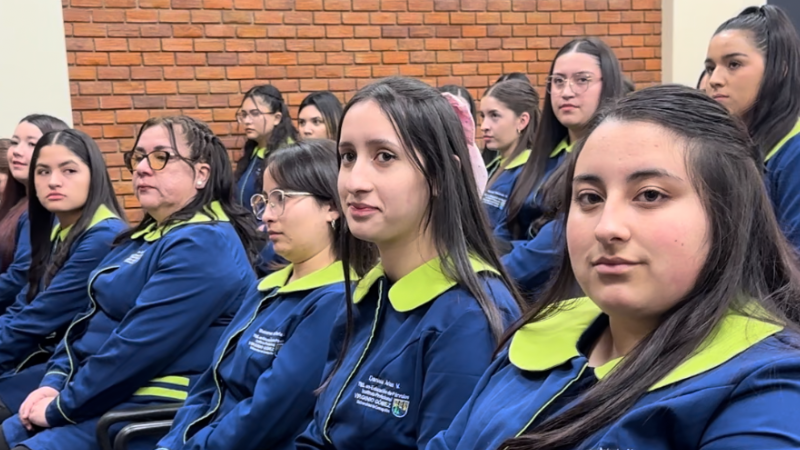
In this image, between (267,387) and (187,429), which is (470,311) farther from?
(187,429)

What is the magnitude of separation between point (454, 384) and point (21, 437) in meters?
1.98

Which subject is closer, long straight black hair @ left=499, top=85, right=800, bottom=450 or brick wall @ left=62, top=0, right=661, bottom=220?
long straight black hair @ left=499, top=85, right=800, bottom=450

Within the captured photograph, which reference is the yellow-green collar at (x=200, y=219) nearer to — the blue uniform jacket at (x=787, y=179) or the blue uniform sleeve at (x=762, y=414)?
the blue uniform jacket at (x=787, y=179)

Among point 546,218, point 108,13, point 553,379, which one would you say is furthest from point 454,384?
point 108,13

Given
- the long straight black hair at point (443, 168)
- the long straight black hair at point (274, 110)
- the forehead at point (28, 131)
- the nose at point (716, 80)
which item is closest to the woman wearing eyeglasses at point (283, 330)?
the long straight black hair at point (443, 168)

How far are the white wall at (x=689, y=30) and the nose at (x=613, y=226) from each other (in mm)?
5995

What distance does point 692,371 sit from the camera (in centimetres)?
108

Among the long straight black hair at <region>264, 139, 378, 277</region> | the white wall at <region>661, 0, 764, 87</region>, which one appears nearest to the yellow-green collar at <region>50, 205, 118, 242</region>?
the long straight black hair at <region>264, 139, 378, 277</region>

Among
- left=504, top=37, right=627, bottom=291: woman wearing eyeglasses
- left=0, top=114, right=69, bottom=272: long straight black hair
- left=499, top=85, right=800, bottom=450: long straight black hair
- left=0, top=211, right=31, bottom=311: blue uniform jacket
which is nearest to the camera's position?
left=499, top=85, right=800, bottom=450: long straight black hair

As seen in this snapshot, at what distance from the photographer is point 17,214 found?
4430mm

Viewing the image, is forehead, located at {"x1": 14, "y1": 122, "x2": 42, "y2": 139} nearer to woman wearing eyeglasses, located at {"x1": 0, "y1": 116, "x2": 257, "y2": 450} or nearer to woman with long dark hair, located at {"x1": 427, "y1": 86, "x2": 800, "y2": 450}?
woman wearing eyeglasses, located at {"x1": 0, "y1": 116, "x2": 257, "y2": 450}

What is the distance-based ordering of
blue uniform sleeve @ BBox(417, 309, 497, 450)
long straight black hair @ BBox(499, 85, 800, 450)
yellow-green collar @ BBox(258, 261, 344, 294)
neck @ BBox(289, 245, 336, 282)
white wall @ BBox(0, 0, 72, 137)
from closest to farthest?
1. long straight black hair @ BBox(499, 85, 800, 450)
2. blue uniform sleeve @ BBox(417, 309, 497, 450)
3. yellow-green collar @ BBox(258, 261, 344, 294)
4. neck @ BBox(289, 245, 336, 282)
5. white wall @ BBox(0, 0, 72, 137)

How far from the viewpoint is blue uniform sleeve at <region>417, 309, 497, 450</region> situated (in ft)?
5.35

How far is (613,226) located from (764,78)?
1.54 metres
